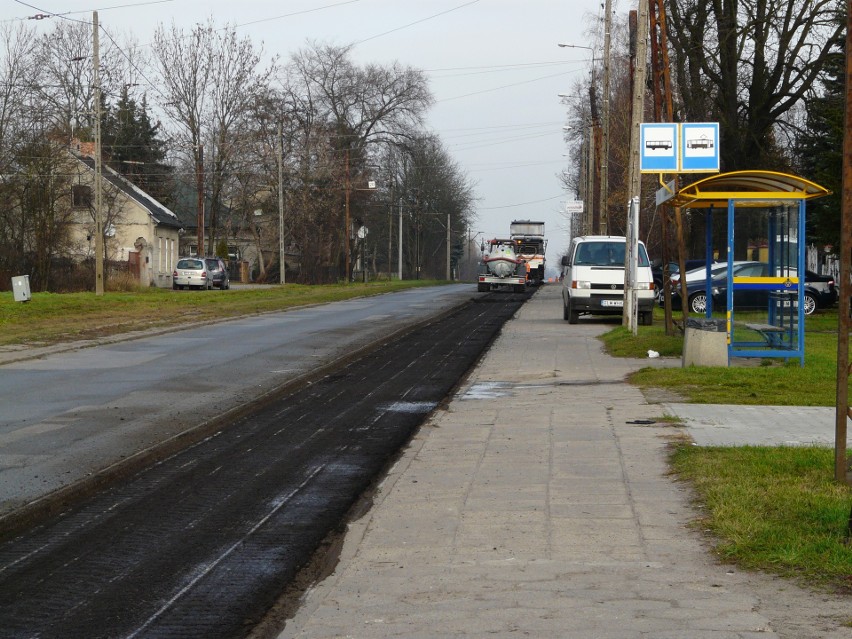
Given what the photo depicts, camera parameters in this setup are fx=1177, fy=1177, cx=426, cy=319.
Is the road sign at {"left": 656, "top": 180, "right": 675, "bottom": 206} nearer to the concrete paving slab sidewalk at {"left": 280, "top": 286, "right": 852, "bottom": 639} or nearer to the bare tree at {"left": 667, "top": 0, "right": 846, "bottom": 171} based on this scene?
the concrete paving slab sidewalk at {"left": 280, "top": 286, "right": 852, "bottom": 639}

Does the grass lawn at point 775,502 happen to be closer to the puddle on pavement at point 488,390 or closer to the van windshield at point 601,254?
the puddle on pavement at point 488,390

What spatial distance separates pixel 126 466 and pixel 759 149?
36427 millimetres

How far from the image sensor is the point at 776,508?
7.19 metres

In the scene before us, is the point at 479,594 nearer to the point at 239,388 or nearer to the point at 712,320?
the point at 239,388

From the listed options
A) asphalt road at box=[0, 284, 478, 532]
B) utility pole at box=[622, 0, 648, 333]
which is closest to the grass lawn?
asphalt road at box=[0, 284, 478, 532]

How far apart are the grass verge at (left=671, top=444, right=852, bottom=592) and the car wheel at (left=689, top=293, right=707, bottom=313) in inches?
1007

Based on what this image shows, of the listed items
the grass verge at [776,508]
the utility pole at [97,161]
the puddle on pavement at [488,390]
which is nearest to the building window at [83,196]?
the utility pole at [97,161]

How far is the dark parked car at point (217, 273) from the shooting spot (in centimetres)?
6203

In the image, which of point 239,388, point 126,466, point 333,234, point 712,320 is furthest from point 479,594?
point 333,234

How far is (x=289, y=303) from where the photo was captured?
40.5 metres

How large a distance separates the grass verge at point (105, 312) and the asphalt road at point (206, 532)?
12992 mm

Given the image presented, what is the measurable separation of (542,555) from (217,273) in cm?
5771

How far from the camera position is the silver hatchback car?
201 feet

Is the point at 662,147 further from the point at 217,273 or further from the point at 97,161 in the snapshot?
the point at 217,273
